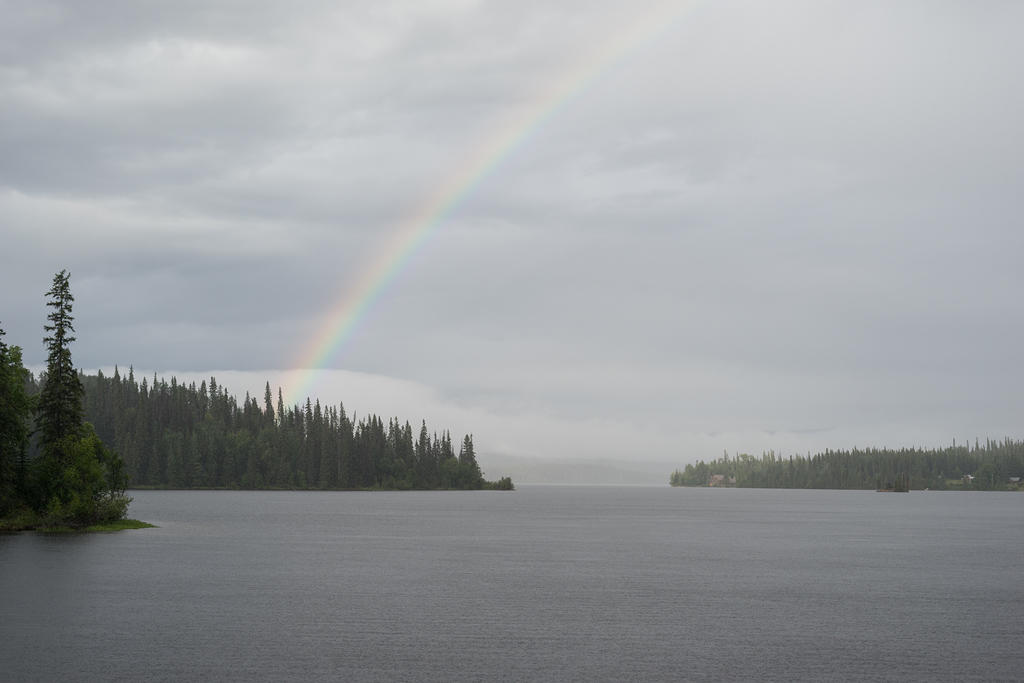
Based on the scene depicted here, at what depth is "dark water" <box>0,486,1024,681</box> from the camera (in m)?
44.9

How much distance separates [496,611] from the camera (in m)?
61.2

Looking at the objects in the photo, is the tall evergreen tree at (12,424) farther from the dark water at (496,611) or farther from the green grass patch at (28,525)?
the dark water at (496,611)

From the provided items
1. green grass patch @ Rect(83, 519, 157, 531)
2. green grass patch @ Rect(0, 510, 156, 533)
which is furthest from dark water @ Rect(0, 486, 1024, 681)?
green grass patch @ Rect(83, 519, 157, 531)

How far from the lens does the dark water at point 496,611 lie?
4488 cm

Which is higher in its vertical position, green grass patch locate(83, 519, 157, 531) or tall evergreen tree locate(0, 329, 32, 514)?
tall evergreen tree locate(0, 329, 32, 514)

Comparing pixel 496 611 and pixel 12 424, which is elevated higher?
pixel 12 424

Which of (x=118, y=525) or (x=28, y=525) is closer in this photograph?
(x=28, y=525)

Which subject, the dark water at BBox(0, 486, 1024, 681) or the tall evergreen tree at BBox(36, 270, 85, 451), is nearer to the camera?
the dark water at BBox(0, 486, 1024, 681)

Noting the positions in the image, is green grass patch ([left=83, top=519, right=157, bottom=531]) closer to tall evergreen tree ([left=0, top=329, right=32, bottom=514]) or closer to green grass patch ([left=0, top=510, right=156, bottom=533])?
green grass patch ([left=0, top=510, right=156, bottom=533])

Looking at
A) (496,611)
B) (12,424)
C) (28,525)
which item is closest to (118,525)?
(28,525)

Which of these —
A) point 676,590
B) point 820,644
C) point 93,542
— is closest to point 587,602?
point 676,590

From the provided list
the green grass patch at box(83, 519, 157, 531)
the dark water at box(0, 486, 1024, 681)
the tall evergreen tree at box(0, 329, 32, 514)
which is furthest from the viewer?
the green grass patch at box(83, 519, 157, 531)

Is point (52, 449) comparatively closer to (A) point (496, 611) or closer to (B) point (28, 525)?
(B) point (28, 525)

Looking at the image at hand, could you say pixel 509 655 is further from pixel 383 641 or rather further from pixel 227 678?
pixel 227 678
